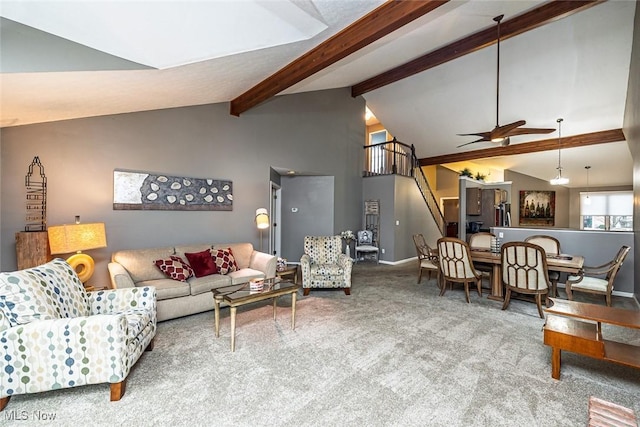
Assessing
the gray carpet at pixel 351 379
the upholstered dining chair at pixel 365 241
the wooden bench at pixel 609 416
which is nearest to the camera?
the wooden bench at pixel 609 416

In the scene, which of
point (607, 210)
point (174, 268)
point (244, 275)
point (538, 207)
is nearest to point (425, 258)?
point (244, 275)

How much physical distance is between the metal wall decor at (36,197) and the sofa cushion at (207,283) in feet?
5.82

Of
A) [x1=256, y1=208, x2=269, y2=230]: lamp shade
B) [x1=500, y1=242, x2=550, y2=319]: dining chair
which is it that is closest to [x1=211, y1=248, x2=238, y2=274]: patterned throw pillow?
[x1=256, y1=208, x2=269, y2=230]: lamp shade

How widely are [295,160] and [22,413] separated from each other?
203 inches

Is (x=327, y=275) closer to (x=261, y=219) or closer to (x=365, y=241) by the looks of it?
(x=261, y=219)

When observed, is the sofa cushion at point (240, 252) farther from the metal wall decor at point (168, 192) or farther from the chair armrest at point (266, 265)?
the metal wall decor at point (168, 192)

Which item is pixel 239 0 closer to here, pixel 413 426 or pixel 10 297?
pixel 10 297

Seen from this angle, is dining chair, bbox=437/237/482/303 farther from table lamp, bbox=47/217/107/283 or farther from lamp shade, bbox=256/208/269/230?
table lamp, bbox=47/217/107/283

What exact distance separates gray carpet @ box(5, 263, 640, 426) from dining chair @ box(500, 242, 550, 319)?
38cm

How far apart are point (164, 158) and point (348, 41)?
3061 mm

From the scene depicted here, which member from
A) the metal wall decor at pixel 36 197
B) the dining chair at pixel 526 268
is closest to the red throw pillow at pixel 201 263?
the metal wall decor at pixel 36 197

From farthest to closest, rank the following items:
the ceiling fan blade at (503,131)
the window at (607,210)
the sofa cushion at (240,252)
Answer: the window at (607,210) → the sofa cushion at (240,252) → the ceiling fan blade at (503,131)

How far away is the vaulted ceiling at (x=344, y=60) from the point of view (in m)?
2.14

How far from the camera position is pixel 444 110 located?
6887mm
